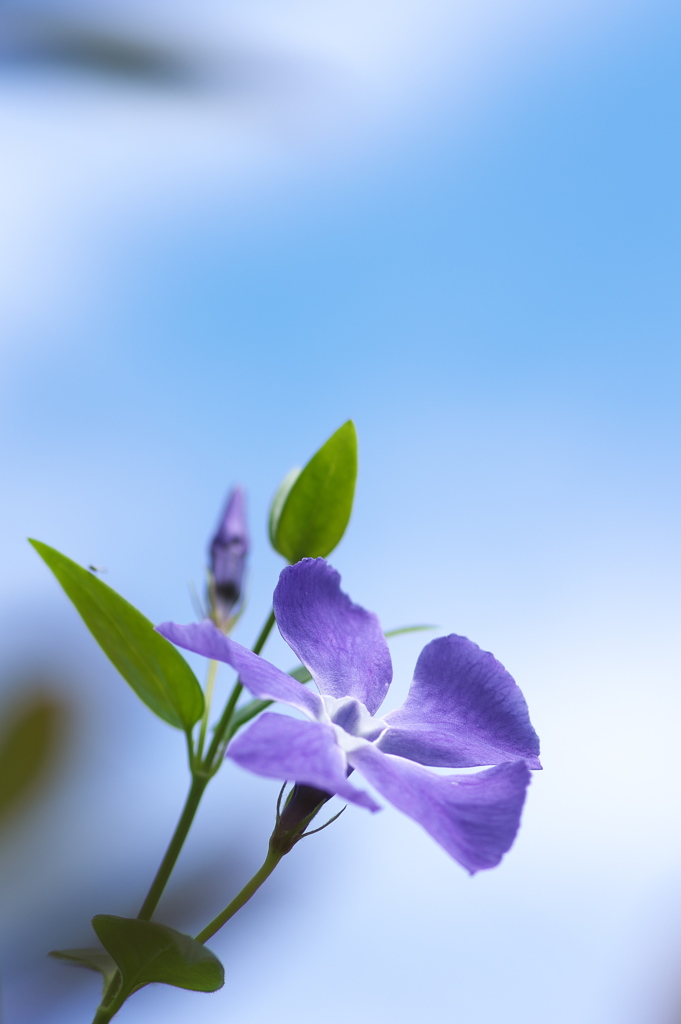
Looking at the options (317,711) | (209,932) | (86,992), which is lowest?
(86,992)

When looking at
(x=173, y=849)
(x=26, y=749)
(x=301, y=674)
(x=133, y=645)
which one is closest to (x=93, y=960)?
(x=173, y=849)

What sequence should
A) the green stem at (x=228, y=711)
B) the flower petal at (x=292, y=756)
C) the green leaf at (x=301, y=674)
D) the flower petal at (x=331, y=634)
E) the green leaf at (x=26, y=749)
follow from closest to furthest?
the flower petal at (x=292, y=756), the flower petal at (x=331, y=634), the green stem at (x=228, y=711), the green leaf at (x=301, y=674), the green leaf at (x=26, y=749)

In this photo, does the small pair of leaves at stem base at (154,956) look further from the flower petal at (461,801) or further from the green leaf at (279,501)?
the green leaf at (279,501)

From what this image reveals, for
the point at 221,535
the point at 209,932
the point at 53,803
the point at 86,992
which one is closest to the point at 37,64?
the point at 221,535

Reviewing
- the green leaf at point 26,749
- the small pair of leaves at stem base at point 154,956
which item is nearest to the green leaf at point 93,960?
the small pair of leaves at stem base at point 154,956

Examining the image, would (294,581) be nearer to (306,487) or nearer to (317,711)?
(317,711)

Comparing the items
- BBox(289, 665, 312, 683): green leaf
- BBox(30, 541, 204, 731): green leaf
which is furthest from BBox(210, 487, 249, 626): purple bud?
BBox(30, 541, 204, 731): green leaf
